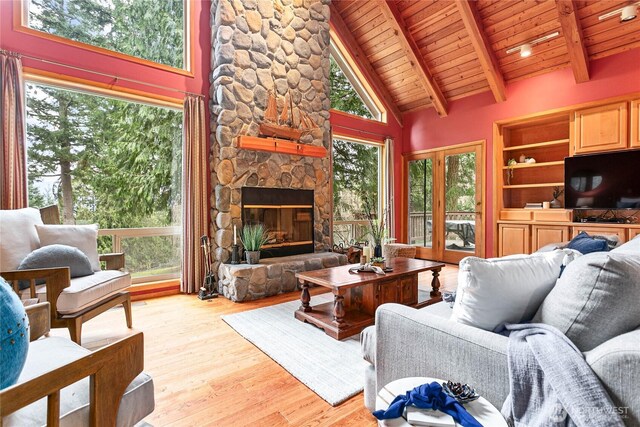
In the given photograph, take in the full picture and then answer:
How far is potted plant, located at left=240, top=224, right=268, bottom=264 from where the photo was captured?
3932 mm

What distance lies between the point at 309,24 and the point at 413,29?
1.84 metres

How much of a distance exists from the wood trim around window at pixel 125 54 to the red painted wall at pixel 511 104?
4.40m

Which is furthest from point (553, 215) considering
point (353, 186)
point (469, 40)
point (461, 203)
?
point (353, 186)

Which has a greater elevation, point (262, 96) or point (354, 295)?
point (262, 96)

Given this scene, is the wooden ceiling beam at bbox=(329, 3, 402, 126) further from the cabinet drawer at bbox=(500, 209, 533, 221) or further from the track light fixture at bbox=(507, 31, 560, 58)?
the cabinet drawer at bbox=(500, 209, 533, 221)

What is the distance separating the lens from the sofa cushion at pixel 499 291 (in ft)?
4.03

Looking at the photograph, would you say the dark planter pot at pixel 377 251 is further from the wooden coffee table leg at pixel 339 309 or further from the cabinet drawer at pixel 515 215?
the cabinet drawer at pixel 515 215

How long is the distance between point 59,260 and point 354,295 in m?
2.37

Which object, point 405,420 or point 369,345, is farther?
point 369,345

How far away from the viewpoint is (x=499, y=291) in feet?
4.02

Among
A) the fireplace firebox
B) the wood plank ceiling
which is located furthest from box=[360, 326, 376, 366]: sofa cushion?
the wood plank ceiling

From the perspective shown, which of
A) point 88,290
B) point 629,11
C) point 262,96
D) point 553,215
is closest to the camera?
point 88,290

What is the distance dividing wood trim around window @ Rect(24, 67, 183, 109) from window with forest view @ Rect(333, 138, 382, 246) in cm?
294

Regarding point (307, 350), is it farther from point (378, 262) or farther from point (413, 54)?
point (413, 54)
